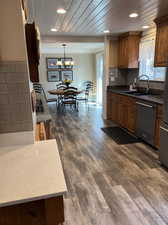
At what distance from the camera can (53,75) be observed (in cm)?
813

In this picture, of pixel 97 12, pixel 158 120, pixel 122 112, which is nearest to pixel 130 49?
pixel 122 112

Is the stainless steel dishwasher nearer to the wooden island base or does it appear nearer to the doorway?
the wooden island base

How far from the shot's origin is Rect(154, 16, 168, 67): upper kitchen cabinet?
2.97 meters

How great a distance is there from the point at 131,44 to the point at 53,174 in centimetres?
416

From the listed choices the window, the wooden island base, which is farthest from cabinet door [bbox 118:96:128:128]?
the wooden island base

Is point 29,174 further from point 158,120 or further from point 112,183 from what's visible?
point 158,120

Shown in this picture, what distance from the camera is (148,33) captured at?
4.00 m

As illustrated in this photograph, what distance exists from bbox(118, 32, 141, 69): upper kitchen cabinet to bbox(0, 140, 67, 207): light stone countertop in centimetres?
375

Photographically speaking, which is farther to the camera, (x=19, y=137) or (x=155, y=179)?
(x=155, y=179)

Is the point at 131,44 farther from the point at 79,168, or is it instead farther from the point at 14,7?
the point at 14,7

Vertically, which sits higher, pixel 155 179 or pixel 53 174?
pixel 53 174

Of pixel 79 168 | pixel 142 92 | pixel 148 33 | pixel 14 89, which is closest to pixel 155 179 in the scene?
pixel 79 168

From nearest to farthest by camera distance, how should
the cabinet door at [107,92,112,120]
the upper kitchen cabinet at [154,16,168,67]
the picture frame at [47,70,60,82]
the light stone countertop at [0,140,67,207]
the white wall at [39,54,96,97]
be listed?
the light stone countertop at [0,140,67,207] < the upper kitchen cabinet at [154,16,168,67] < the cabinet door at [107,92,112,120] < the picture frame at [47,70,60,82] < the white wall at [39,54,96,97]

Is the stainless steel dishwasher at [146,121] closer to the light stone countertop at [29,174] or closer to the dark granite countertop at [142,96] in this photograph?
the dark granite countertop at [142,96]
